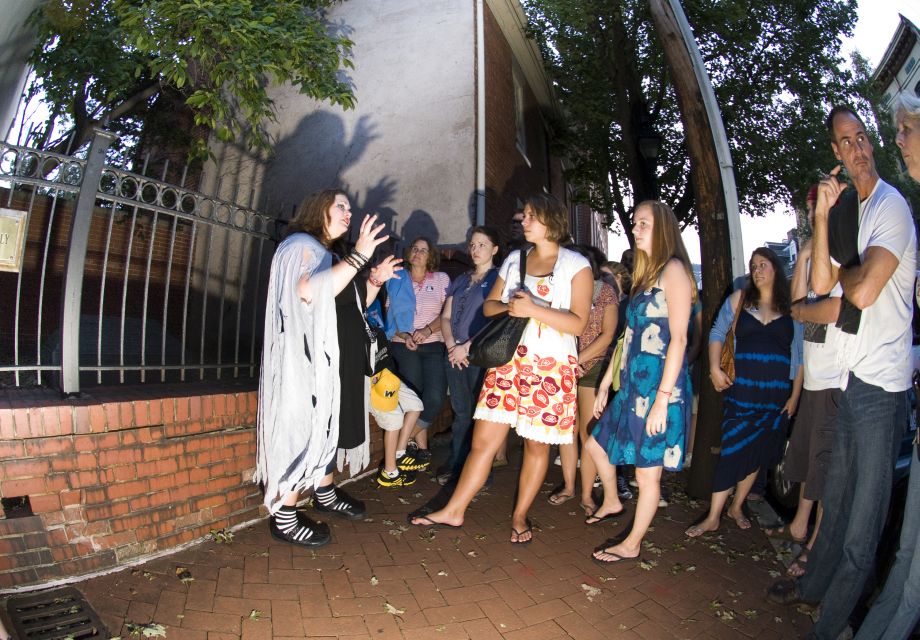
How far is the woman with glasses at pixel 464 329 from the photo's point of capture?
5.14 m

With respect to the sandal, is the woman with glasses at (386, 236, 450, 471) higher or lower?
higher

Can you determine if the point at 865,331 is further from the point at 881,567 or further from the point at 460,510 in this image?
the point at 460,510

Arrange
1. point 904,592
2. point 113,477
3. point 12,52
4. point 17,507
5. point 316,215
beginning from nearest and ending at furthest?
point 904,592 < point 17,507 < point 113,477 < point 316,215 < point 12,52

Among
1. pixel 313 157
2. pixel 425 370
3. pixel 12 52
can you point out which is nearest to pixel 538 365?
pixel 425 370

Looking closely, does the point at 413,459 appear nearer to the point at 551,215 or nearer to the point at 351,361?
the point at 351,361

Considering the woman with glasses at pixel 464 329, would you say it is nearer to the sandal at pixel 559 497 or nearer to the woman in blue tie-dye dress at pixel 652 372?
the sandal at pixel 559 497

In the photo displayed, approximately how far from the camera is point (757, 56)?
1420 centimetres

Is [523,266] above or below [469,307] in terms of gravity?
above

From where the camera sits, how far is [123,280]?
7902 millimetres

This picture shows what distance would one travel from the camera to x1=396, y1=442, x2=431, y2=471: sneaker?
17.4 ft

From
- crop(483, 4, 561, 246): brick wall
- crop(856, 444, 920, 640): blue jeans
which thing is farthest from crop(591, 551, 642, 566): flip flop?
crop(483, 4, 561, 246): brick wall

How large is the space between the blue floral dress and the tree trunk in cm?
147

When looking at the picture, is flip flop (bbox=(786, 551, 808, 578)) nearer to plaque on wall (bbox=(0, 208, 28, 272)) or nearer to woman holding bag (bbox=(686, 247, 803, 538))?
woman holding bag (bbox=(686, 247, 803, 538))

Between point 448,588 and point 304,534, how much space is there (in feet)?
3.23
